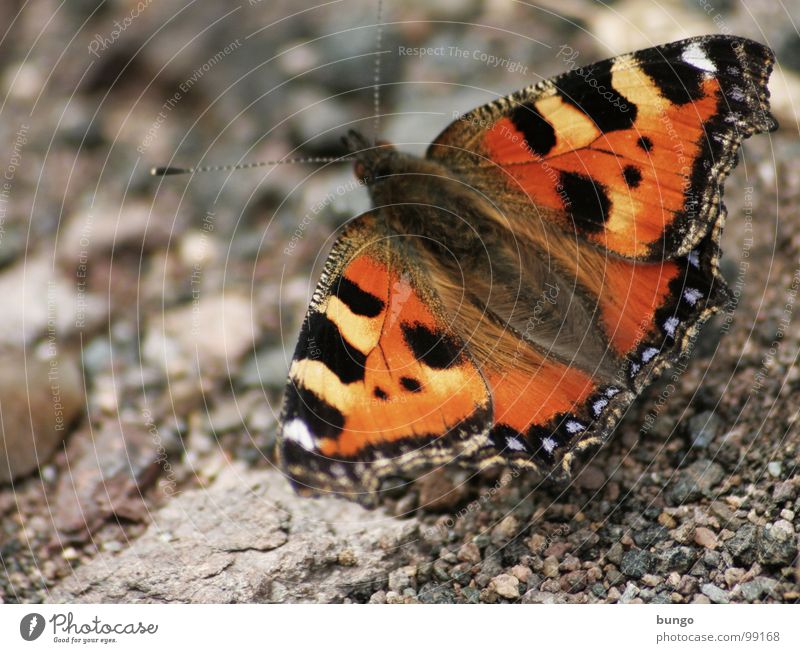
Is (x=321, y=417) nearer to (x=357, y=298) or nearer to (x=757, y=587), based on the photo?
(x=357, y=298)

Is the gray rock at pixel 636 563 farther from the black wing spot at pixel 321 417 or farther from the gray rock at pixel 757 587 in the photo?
the black wing spot at pixel 321 417

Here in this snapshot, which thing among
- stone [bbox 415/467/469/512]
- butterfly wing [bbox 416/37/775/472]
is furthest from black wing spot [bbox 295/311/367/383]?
stone [bbox 415/467/469/512]

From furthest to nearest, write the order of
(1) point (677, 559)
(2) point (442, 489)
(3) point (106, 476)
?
(3) point (106, 476) → (2) point (442, 489) → (1) point (677, 559)

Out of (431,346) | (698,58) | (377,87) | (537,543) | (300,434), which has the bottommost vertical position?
(537,543)

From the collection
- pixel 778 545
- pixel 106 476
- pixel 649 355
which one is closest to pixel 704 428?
pixel 649 355

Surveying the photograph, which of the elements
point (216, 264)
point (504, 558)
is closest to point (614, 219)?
point (504, 558)

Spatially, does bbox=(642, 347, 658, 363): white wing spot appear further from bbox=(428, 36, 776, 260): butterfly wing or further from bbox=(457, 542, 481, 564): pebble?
bbox=(457, 542, 481, 564): pebble

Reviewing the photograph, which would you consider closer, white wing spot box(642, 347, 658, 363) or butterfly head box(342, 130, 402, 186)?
white wing spot box(642, 347, 658, 363)
